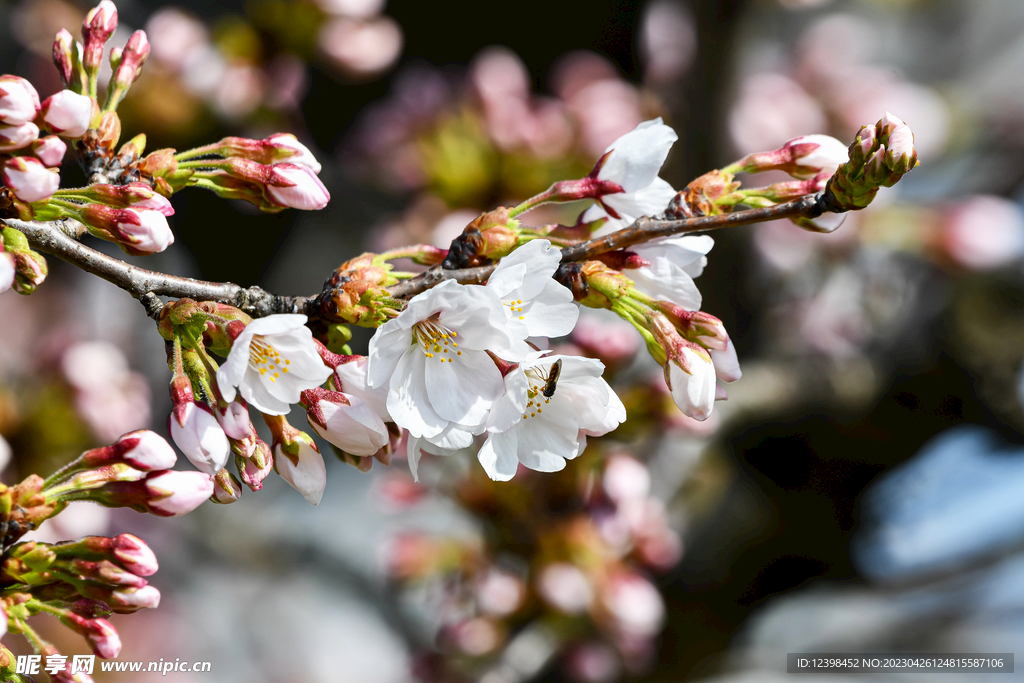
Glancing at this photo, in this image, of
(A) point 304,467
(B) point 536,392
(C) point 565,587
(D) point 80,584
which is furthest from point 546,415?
(C) point 565,587

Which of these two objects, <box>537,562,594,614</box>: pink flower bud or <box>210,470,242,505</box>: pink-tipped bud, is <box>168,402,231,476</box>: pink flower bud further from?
<box>537,562,594,614</box>: pink flower bud

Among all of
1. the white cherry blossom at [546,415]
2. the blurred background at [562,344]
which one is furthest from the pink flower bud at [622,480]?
the white cherry blossom at [546,415]

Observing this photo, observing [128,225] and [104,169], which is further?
[104,169]

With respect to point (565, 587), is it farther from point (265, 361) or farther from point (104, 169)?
point (104, 169)

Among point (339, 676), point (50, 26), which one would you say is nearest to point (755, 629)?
point (339, 676)

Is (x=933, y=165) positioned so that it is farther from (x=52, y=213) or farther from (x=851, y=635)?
(x=52, y=213)
